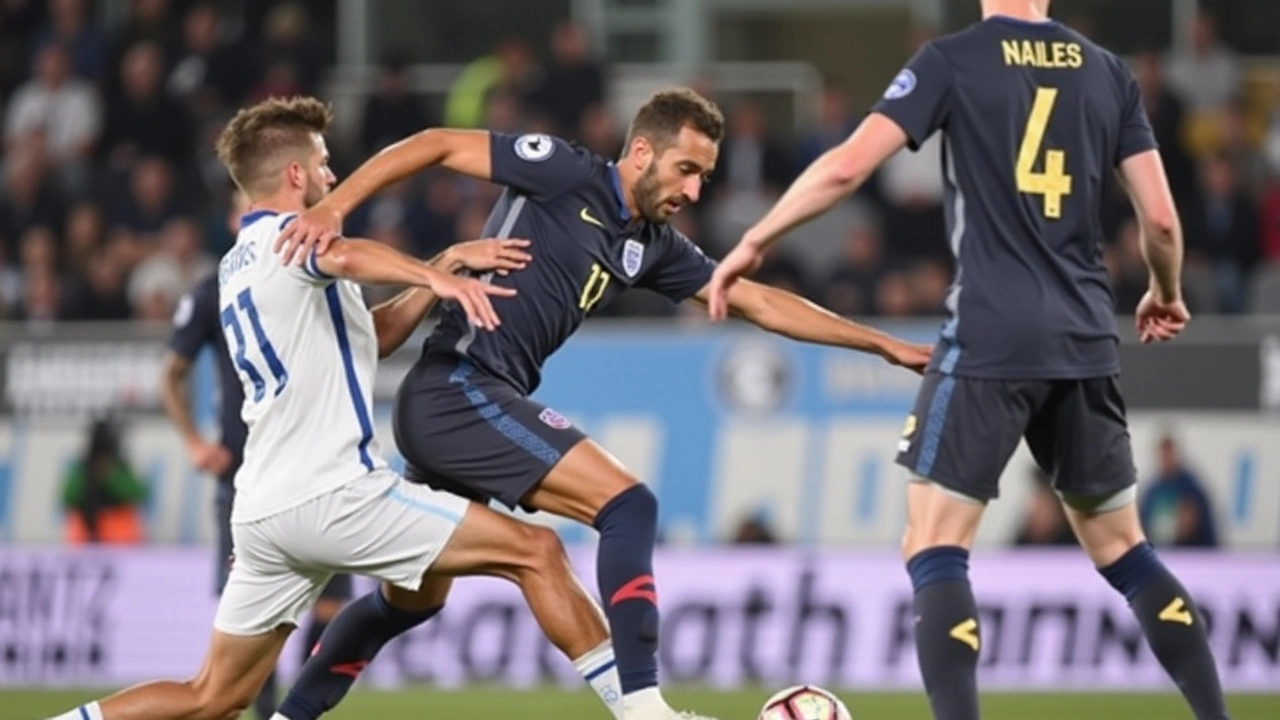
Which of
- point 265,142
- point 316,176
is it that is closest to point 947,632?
point 316,176

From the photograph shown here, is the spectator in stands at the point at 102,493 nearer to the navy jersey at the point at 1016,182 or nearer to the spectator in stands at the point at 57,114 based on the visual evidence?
the spectator in stands at the point at 57,114

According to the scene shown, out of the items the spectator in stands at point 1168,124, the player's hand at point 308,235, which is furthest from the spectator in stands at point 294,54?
the player's hand at point 308,235

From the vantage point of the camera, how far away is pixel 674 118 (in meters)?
7.05

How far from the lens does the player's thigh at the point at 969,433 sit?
20.6 ft

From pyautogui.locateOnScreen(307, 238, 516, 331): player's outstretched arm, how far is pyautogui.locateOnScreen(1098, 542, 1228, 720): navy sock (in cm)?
198

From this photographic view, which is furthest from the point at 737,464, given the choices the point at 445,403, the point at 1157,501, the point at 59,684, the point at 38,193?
the point at 445,403

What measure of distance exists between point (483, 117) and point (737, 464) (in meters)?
4.33

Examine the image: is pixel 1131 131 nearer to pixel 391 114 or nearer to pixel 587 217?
pixel 587 217

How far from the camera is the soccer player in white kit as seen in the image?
260 inches

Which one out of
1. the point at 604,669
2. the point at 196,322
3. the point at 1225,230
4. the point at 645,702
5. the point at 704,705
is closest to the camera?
the point at 645,702

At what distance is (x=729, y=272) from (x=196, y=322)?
384 cm

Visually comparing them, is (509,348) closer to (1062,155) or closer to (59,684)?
(1062,155)

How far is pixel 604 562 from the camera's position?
6.71 m

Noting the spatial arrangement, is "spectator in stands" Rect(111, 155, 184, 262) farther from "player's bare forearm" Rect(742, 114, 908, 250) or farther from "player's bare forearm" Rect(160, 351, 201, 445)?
"player's bare forearm" Rect(742, 114, 908, 250)
